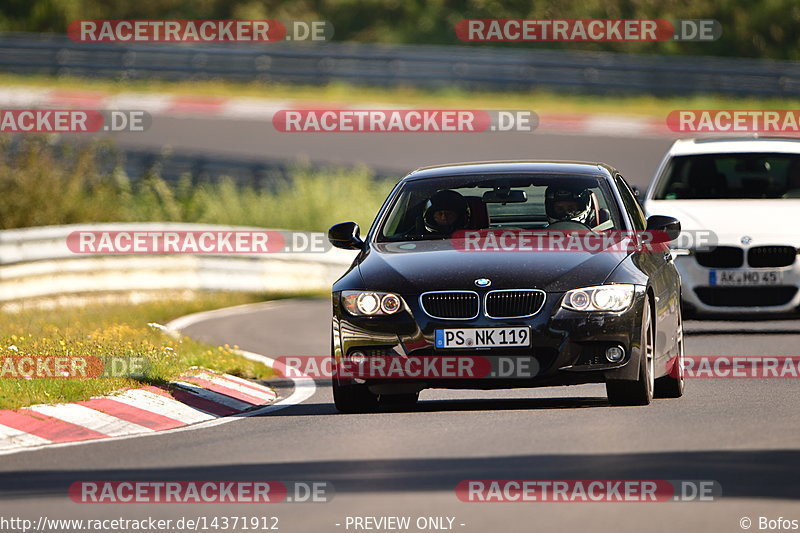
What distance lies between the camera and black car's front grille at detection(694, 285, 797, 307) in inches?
637

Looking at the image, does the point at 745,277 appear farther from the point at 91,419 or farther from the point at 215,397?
the point at 91,419

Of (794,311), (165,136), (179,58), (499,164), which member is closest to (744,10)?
(179,58)

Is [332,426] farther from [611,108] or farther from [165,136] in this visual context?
[611,108]

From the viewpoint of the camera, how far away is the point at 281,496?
26.8ft

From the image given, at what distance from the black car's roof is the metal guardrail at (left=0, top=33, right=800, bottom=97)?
24203 mm

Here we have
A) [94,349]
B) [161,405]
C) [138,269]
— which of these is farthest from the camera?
[138,269]

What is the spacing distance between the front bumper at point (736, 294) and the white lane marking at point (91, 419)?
660 cm

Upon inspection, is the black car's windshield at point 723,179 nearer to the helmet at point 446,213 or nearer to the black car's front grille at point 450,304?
the helmet at point 446,213

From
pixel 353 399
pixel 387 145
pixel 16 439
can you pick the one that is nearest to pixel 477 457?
pixel 353 399

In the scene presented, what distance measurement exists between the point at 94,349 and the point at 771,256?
6229mm

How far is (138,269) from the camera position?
22047 millimetres

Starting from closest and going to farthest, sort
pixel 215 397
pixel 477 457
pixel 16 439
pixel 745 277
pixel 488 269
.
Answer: pixel 477 457
pixel 16 439
pixel 488 269
pixel 215 397
pixel 745 277

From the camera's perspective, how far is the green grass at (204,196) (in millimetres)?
24188

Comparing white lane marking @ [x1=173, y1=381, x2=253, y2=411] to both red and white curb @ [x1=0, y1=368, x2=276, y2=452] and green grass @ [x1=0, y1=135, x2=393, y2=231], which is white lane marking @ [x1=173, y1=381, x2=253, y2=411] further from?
green grass @ [x1=0, y1=135, x2=393, y2=231]
